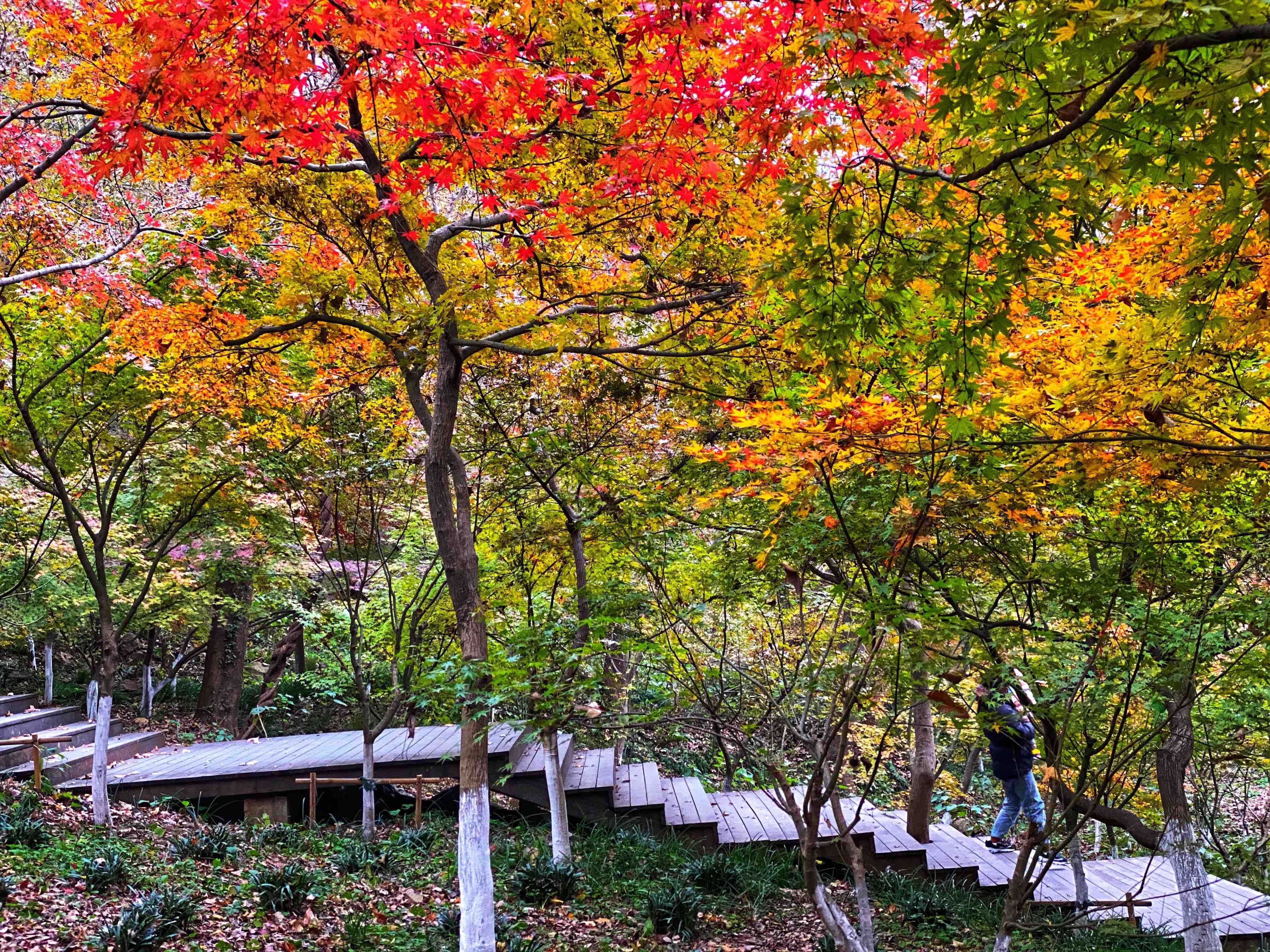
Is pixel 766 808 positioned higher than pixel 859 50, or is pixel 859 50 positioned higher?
pixel 859 50

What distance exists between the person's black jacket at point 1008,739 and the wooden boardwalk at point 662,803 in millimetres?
1036

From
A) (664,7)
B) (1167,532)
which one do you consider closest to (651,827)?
(1167,532)

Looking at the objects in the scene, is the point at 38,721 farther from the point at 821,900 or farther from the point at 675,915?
the point at 821,900

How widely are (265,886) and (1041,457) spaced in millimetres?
5808

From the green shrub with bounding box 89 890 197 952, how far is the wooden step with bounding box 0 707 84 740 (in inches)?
224

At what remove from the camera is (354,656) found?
22.8 feet

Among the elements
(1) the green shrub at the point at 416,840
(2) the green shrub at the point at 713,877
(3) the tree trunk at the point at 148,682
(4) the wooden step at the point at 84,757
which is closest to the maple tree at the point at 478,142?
(2) the green shrub at the point at 713,877

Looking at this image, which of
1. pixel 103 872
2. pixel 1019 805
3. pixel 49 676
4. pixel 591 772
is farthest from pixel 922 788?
pixel 49 676

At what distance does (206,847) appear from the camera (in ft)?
21.0

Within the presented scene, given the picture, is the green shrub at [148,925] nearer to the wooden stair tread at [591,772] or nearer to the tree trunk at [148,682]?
the wooden stair tread at [591,772]

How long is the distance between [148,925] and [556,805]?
3087mm

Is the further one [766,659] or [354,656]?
[766,659]

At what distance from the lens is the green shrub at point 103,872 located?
5.34 metres

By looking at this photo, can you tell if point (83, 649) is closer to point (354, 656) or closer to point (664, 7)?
point (354, 656)
